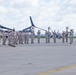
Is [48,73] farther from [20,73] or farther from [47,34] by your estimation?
[47,34]

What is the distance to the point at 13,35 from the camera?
35.5 meters

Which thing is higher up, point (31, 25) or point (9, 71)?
point (31, 25)

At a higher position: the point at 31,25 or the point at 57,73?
the point at 31,25

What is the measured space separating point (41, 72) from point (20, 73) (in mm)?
805

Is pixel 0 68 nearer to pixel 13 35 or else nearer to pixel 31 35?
pixel 13 35

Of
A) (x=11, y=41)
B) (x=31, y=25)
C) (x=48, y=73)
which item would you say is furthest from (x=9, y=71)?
(x=31, y=25)

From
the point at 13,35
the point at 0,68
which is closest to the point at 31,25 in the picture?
the point at 13,35

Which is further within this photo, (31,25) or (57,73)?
(31,25)

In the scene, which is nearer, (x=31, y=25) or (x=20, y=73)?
(x=20, y=73)

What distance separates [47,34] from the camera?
48.6 meters

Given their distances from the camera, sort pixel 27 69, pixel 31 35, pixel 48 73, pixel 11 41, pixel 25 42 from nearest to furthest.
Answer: pixel 48 73, pixel 27 69, pixel 11 41, pixel 25 42, pixel 31 35

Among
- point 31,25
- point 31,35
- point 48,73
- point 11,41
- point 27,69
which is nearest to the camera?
point 48,73

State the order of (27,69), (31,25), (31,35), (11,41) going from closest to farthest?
(27,69)
(11,41)
(31,35)
(31,25)

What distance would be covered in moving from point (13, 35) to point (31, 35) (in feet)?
38.1
